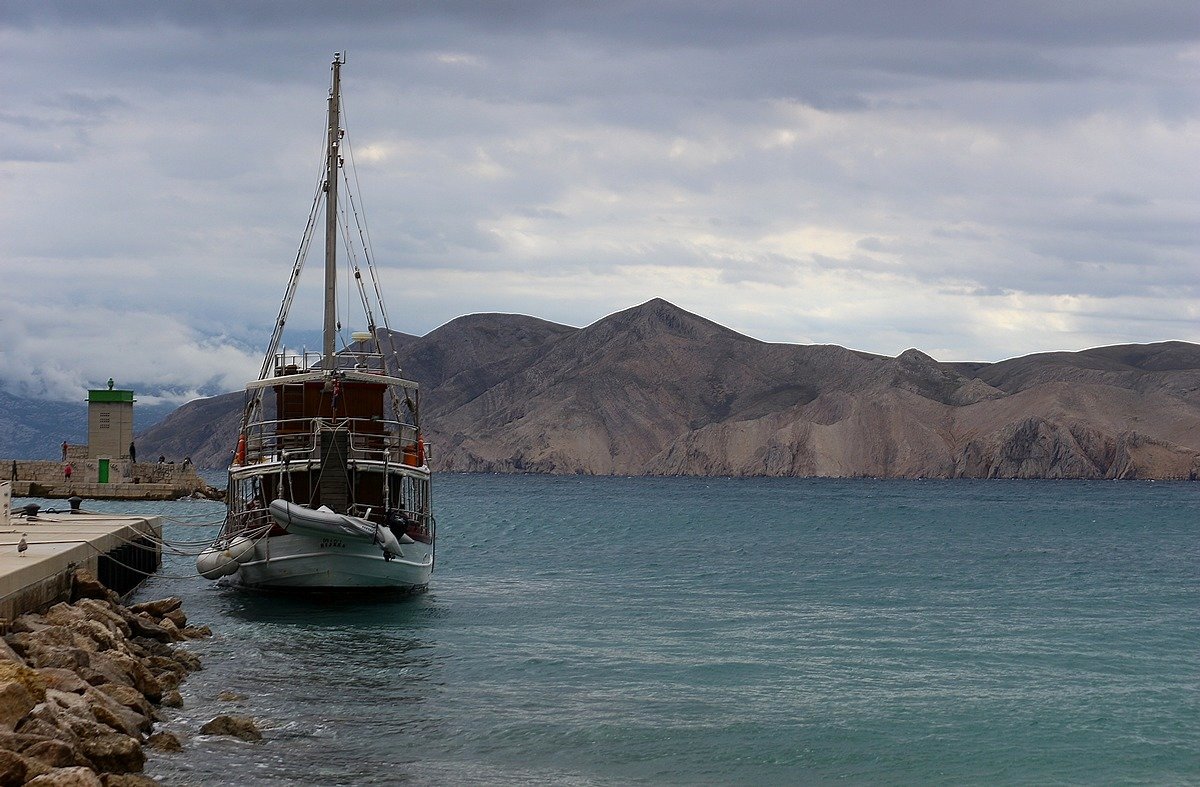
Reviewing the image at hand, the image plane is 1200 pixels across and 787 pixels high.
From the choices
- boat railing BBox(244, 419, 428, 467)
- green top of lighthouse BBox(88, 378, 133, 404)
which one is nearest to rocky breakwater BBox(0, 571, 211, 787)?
boat railing BBox(244, 419, 428, 467)

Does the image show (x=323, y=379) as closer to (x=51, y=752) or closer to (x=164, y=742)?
(x=164, y=742)

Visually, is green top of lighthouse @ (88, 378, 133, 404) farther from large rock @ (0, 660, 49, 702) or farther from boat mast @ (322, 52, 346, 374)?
large rock @ (0, 660, 49, 702)

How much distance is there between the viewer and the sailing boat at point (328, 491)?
28734 mm

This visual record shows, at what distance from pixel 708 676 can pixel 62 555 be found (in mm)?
11464

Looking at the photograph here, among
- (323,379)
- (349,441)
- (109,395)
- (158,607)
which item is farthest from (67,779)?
(109,395)

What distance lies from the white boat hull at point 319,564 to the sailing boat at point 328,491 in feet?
0.07

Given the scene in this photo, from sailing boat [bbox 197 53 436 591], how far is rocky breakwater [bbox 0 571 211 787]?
513 centimetres

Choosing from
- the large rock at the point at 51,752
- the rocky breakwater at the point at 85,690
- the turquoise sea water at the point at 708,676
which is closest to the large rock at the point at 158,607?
the turquoise sea water at the point at 708,676

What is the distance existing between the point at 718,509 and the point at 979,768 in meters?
79.3

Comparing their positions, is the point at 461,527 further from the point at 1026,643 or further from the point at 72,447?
the point at 1026,643

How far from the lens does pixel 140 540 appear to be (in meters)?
34.5

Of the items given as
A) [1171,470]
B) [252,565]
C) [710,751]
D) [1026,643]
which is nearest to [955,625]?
[1026,643]

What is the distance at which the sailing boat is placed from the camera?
94.3ft

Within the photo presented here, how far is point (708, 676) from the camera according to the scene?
2198 cm
